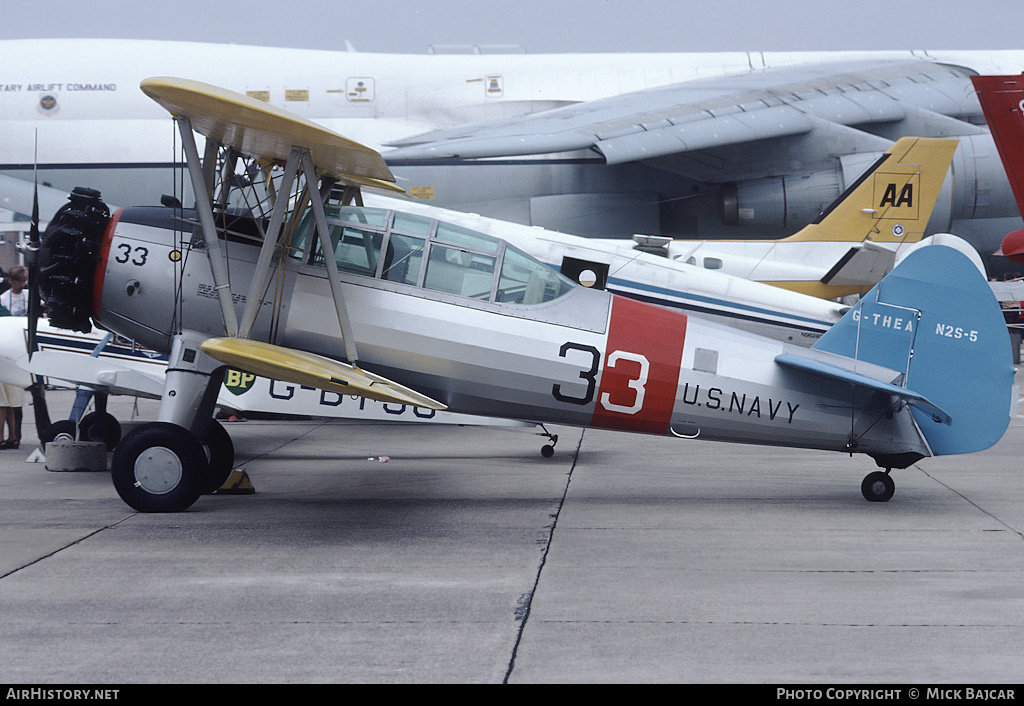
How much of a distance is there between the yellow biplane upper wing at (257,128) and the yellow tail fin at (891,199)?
29.4 ft

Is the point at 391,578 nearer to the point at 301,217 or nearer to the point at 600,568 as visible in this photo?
the point at 600,568

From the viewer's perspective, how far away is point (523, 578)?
5699 millimetres

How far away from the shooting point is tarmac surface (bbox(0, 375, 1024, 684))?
4203 mm

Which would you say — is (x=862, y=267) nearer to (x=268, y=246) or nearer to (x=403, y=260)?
(x=403, y=260)

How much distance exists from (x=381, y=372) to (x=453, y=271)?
3.27 ft

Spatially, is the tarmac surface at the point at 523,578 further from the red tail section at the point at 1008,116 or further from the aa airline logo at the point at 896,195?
the aa airline logo at the point at 896,195

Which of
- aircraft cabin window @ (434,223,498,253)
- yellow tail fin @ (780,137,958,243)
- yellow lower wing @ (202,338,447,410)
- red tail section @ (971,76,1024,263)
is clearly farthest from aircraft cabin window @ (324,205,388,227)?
yellow tail fin @ (780,137,958,243)

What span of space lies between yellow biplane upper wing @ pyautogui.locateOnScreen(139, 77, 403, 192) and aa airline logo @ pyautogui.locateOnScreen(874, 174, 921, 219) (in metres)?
9.39

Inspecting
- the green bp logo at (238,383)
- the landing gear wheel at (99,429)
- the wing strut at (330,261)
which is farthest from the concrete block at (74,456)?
the wing strut at (330,261)

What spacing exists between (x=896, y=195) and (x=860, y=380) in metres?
8.22

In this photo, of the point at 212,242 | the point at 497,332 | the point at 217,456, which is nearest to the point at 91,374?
the point at 217,456

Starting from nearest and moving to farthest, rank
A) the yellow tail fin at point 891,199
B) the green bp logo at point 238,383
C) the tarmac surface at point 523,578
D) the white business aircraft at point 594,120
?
the tarmac surface at point 523,578 → the green bp logo at point 238,383 → the yellow tail fin at point 891,199 → the white business aircraft at point 594,120

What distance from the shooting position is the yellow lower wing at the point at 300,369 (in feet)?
21.2

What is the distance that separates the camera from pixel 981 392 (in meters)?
7.72
